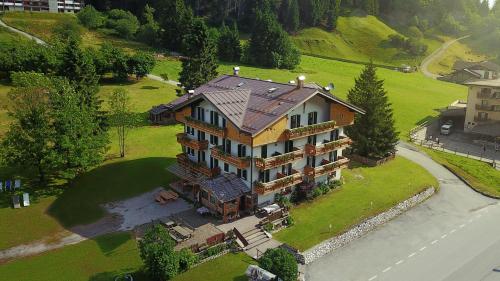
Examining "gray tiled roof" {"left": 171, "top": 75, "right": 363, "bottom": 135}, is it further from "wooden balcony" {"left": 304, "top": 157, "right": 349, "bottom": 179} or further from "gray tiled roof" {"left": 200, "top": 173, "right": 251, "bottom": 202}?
"wooden balcony" {"left": 304, "top": 157, "right": 349, "bottom": 179}

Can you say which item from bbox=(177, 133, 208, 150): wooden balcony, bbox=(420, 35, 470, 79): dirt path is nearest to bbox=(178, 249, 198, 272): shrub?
bbox=(177, 133, 208, 150): wooden balcony

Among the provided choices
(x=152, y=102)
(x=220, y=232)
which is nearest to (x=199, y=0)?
(x=152, y=102)

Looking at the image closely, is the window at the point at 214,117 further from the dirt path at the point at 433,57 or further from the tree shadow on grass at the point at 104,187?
the dirt path at the point at 433,57

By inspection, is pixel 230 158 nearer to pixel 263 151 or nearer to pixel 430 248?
pixel 263 151

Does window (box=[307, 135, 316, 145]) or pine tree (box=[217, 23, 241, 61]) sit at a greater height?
pine tree (box=[217, 23, 241, 61])

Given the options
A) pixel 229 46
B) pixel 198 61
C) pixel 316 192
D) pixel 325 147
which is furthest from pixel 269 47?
pixel 316 192

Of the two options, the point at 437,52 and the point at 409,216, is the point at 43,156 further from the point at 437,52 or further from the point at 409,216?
the point at 437,52

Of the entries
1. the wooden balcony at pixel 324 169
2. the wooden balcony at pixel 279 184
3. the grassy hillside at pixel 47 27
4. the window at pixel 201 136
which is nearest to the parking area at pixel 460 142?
the wooden balcony at pixel 324 169
